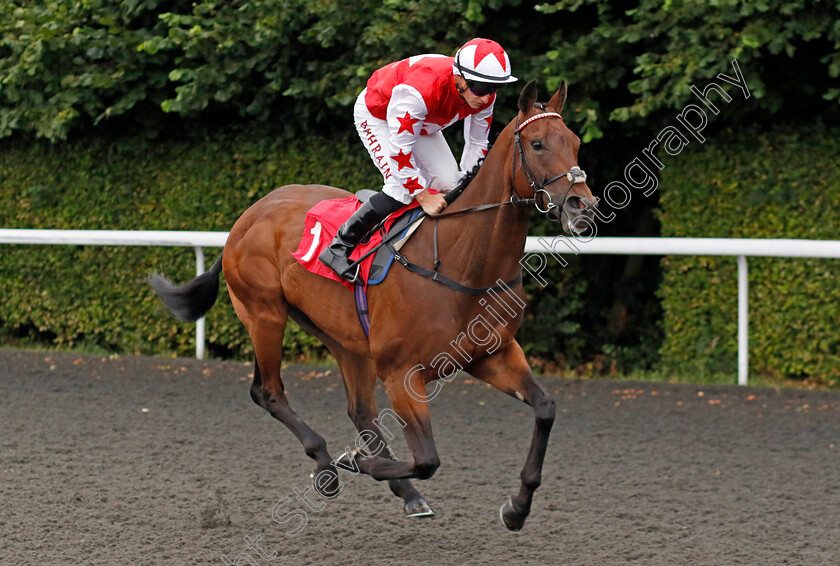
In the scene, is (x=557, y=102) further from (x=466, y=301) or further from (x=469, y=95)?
(x=466, y=301)

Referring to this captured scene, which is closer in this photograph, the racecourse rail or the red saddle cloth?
the red saddle cloth

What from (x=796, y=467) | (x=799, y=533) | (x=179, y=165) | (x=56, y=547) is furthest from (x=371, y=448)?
(x=179, y=165)

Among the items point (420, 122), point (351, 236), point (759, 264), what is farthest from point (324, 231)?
point (759, 264)

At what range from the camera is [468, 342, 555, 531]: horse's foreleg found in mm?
4012

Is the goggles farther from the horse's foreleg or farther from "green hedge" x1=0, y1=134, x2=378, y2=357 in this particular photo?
"green hedge" x1=0, y1=134, x2=378, y2=357

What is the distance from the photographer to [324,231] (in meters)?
4.58

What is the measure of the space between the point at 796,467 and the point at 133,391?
15.5 ft

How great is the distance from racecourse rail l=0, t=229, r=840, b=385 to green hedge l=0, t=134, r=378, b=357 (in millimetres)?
521

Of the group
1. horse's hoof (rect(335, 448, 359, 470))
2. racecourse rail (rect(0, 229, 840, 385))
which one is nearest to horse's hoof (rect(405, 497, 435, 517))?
horse's hoof (rect(335, 448, 359, 470))

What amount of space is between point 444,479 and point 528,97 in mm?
2380

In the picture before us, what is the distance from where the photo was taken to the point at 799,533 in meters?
4.38

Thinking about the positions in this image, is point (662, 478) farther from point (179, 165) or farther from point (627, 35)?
point (179, 165)

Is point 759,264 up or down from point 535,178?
down

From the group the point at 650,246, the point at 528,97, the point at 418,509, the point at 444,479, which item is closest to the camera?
the point at 528,97
